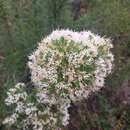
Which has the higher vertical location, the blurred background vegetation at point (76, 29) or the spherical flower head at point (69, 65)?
the blurred background vegetation at point (76, 29)

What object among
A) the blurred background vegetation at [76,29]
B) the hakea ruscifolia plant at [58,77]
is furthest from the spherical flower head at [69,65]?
the blurred background vegetation at [76,29]

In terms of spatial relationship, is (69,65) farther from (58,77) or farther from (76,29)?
(76,29)

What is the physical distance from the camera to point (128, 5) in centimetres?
554

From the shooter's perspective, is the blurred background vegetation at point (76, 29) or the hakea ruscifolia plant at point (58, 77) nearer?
the hakea ruscifolia plant at point (58, 77)

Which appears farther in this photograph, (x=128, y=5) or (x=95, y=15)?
(x=128, y=5)

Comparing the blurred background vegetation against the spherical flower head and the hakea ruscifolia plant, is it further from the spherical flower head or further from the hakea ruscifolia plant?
the spherical flower head

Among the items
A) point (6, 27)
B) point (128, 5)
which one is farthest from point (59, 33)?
point (128, 5)

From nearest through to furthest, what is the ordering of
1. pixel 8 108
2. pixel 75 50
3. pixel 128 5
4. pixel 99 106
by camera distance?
pixel 75 50 → pixel 8 108 → pixel 99 106 → pixel 128 5

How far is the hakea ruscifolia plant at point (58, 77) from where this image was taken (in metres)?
3.75

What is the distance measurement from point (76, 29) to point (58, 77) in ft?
4.62

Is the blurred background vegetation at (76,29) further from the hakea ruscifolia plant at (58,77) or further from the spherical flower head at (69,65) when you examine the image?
the spherical flower head at (69,65)

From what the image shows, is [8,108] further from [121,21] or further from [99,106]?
[121,21]

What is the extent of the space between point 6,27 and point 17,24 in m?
0.24

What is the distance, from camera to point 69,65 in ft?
12.3
